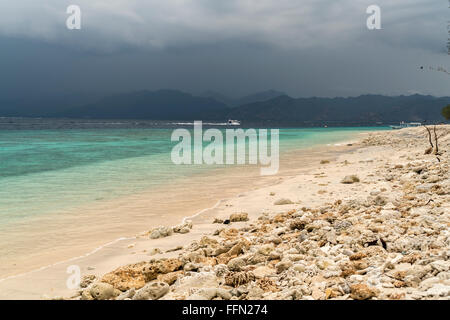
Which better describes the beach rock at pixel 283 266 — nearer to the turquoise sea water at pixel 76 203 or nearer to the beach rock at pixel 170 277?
the beach rock at pixel 170 277

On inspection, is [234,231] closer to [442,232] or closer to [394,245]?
[394,245]

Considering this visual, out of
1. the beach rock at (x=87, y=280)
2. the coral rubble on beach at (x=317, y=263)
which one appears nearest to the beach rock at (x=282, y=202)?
the coral rubble on beach at (x=317, y=263)

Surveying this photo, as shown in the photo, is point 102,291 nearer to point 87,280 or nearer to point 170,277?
point 87,280

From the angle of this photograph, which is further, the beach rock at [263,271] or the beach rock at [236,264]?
the beach rock at [236,264]

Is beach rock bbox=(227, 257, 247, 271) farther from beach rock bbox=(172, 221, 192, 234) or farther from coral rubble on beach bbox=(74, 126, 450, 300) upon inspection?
beach rock bbox=(172, 221, 192, 234)

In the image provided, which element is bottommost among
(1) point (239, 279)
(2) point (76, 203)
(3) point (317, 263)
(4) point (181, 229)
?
(2) point (76, 203)

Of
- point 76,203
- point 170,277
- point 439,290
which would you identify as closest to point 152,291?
point 170,277

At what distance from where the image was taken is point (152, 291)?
4.84 m

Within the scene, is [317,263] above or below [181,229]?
above

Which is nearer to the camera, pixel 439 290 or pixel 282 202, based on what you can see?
pixel 439 290

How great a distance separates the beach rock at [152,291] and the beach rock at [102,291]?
0.44 m

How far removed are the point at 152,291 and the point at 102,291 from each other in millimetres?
767

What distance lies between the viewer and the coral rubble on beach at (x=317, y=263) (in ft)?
14.0

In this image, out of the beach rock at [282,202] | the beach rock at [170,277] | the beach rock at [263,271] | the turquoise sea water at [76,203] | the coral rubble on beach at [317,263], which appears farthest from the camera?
the beach rock at [282,202]
